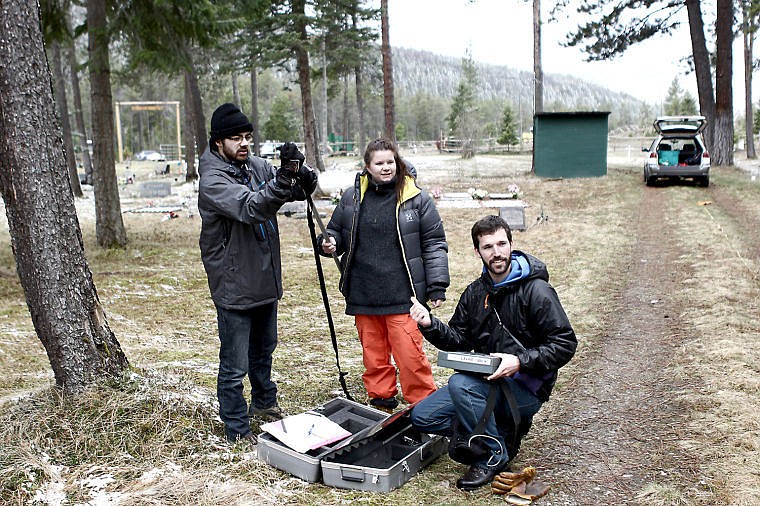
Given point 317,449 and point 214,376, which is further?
point 214,376

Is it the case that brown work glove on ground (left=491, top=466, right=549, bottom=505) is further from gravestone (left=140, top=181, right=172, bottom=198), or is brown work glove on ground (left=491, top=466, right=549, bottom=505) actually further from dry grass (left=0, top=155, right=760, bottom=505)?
gravestone (left=140, top=181, right=172, bottom=198)

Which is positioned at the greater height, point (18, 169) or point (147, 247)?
point (18, 169)

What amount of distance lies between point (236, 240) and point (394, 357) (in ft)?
4.29

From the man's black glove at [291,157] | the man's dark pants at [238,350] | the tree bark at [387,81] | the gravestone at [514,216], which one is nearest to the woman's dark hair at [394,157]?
the man's black glove at [291,157]

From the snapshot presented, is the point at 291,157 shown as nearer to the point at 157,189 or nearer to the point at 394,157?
the point at 394,157

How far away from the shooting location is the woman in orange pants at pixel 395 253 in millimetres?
4156

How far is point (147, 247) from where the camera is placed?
36.8 ft

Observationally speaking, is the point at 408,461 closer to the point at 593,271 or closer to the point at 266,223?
the point at 266,223

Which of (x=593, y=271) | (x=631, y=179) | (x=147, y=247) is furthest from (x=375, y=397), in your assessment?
(x=631, y=179)

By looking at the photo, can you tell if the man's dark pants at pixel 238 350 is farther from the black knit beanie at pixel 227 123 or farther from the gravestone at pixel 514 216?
the gravestone at pixel 514 216

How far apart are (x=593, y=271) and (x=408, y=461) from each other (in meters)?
6.02

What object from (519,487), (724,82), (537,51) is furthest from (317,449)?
(537,51)

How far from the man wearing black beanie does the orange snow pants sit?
77 cm

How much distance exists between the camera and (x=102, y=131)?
10.4m
